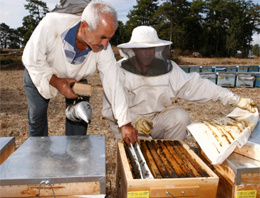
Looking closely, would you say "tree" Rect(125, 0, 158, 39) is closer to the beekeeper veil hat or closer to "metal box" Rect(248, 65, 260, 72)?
"metal box" Rect(248, 65, 260, 72)

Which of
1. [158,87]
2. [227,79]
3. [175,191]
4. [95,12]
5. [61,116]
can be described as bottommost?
[61,116]

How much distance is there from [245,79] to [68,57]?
6.70 meters

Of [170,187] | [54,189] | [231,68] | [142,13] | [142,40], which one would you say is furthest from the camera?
[142,13]

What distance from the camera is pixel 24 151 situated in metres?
1.29

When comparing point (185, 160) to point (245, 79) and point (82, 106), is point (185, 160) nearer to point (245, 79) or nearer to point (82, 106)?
point (82, 106)

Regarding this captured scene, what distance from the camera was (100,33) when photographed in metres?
1.56

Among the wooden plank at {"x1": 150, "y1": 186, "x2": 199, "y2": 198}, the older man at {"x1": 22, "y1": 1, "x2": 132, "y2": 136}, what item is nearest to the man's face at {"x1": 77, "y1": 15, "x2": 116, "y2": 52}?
the older man at {"x1": 22, "y1": 1, "x2": 132, "y2": 136}

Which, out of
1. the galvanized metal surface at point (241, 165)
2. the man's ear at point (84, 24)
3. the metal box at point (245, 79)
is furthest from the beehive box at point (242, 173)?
the metal box at point (245, 79)

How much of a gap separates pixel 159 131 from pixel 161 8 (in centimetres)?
2470

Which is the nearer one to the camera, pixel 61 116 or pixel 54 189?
pixel 54 189

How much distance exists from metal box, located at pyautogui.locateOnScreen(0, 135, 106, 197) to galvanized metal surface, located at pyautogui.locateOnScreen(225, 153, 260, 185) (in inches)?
27.2

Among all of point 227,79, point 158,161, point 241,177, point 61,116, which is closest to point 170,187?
point 158,161

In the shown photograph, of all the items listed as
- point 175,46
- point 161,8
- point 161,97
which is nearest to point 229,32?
point 175,46

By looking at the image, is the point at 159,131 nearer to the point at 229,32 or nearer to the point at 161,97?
the point at 161,97
